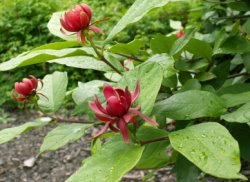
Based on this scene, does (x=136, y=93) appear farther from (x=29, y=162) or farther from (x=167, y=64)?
(x=29, y=162)

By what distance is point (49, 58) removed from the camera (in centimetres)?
85

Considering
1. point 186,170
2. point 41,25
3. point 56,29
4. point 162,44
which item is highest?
point 56,29

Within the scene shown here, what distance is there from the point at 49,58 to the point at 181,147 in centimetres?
35

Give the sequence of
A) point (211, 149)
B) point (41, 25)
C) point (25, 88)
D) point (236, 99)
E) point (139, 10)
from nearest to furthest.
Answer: point (211, 149) → point (139, 10) → point (236, 99) → point (25, 88) → point (41, 25)

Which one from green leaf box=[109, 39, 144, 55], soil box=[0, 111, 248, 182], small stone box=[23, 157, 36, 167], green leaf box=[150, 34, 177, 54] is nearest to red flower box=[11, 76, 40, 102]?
green leaf box=[109, 39, 144, 55]

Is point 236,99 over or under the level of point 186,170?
over

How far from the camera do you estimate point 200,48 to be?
102 cm

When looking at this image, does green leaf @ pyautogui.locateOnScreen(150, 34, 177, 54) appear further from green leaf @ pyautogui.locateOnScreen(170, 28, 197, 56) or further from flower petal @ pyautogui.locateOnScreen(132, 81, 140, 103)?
flower petal @ pyautogui.locateOnScreen(132, 81, 140, 103)

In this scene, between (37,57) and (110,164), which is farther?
(37,57)

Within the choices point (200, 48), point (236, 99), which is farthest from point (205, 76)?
point (236, 99)

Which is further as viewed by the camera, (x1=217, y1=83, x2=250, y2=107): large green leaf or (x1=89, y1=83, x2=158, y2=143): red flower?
(x1=217, y1=83, x2=250, y2=107): large green leaf

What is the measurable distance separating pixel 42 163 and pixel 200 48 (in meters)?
1.86

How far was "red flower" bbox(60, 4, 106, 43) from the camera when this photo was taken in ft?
2.80

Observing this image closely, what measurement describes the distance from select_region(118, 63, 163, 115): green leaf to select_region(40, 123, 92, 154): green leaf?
17 centimetres
